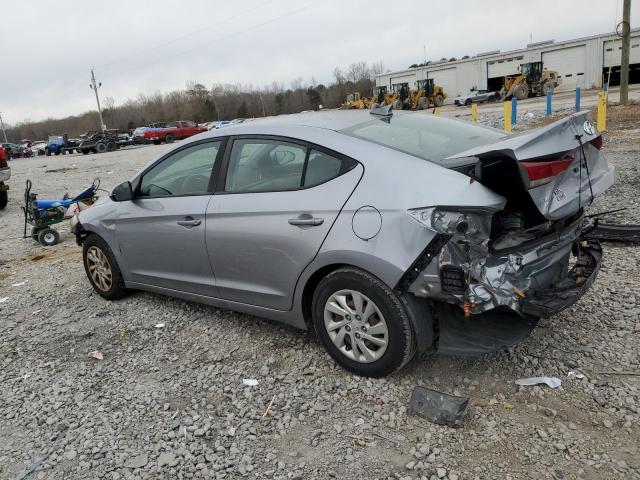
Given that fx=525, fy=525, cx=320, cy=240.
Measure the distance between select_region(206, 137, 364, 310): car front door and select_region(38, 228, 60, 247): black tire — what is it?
17.4ft

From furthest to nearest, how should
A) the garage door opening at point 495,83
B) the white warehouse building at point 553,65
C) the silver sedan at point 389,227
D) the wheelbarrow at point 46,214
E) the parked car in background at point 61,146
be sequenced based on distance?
the garage door opening at point 495,83, the white warehouse building at point 553,65, the parked car in background at point 61,146, the wheelbarrow at point 46,214, the silver sedan at point 389,227

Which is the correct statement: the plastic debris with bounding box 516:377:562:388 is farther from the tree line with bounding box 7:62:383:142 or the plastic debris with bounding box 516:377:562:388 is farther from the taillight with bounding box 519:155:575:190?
the tree line with bounding box 7:62:383:142

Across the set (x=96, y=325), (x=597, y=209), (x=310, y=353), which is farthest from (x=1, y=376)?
(x=597, y=209)

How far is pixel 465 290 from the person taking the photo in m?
2.71

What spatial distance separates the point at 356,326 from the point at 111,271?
2742mm

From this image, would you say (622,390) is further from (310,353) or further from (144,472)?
(144,472)

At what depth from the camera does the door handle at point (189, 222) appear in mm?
3841

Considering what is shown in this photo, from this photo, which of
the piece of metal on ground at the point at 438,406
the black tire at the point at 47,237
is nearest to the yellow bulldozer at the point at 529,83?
the black tire at the point at 47,237

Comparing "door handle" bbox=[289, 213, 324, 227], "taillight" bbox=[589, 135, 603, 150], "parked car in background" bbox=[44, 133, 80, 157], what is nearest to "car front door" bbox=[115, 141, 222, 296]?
"door handle" bbox=[289, 213, 324, 227]

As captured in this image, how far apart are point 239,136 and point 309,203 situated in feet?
3.15

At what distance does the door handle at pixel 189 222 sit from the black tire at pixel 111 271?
3.88ft

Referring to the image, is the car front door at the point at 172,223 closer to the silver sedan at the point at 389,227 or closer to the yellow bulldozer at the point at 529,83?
the silver sedan at the point at 389,227

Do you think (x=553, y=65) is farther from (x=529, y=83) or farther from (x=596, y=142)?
(x=596, y=142)

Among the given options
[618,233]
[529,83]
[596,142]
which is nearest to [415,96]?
[529,83]
